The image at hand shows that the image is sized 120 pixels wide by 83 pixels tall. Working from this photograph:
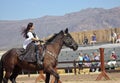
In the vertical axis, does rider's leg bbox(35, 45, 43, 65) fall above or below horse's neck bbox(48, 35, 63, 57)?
below

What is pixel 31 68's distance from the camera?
17.3 m

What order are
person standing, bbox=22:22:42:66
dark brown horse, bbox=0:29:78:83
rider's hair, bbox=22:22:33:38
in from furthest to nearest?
rider's hair, bbox=22:22:33:38, person standing, bbox=22:22:42:66, dark brown horse, bbox=0:29:78:83

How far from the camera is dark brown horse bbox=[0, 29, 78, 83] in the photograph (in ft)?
55.4

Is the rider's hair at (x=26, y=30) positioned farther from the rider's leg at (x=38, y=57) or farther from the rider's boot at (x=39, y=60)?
the rider's boot at (x=39, y=60)

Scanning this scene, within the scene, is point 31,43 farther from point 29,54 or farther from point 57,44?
point 57,44

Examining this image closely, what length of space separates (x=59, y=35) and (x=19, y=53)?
1.69 metres

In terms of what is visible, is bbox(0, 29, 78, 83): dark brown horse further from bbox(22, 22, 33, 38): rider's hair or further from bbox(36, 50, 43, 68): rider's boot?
bbox(22, 22, 33, 38): rider's hair

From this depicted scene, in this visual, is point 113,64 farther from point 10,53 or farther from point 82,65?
point 10,53

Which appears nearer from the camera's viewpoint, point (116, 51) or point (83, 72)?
point (83, 72)

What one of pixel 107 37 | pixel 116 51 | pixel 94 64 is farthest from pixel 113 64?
pixel 107 37

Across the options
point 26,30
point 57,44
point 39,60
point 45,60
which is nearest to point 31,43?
point 26,30

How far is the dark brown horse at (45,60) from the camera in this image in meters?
16.9

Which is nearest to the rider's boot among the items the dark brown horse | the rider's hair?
the dark brown horse

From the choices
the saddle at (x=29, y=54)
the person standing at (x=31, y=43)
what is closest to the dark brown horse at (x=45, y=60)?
the saddle at (x=29, y=54)
